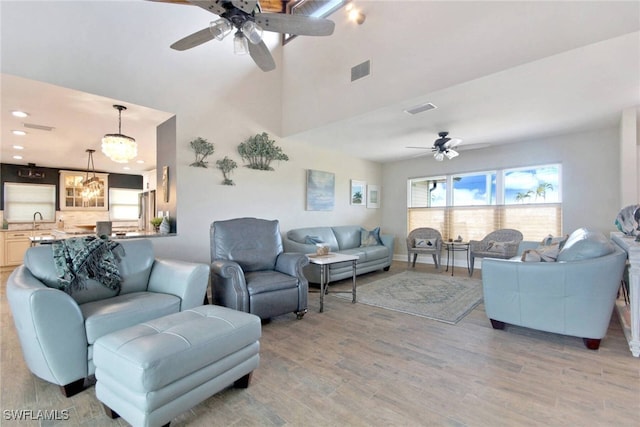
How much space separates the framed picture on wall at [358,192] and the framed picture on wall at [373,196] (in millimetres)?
170

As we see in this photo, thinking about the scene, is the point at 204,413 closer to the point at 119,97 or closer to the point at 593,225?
the point at 119,97

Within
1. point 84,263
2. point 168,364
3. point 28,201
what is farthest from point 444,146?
point 28,201

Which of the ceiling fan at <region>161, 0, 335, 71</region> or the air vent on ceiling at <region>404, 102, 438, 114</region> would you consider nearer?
the ceiling fan at <region>161, 0, 335, 71</region>

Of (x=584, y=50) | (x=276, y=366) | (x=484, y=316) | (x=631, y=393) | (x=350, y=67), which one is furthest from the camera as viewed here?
(x=350, y=67)

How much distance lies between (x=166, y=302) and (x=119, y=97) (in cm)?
268

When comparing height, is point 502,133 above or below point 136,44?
below

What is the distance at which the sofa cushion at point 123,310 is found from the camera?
1865 mm

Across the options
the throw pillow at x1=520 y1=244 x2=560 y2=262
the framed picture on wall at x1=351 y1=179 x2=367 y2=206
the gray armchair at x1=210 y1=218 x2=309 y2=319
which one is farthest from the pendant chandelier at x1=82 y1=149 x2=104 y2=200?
the throw pillow at x1=520 y1=244 x2=560 y2=262

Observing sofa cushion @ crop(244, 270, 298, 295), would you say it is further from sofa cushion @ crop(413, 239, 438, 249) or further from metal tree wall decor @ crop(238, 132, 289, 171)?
sofa cushion @ crop(413, 239, 438, 249)

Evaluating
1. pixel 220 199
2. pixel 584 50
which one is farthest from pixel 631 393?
pixel 220 199

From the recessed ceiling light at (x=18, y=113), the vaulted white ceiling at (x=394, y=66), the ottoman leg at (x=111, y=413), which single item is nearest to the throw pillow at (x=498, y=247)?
the vaulted white ceiling at (x=394, y=66)

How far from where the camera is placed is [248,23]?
217 cm

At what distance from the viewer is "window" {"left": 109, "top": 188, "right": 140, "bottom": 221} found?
26.7ft

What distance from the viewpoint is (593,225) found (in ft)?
15.3
